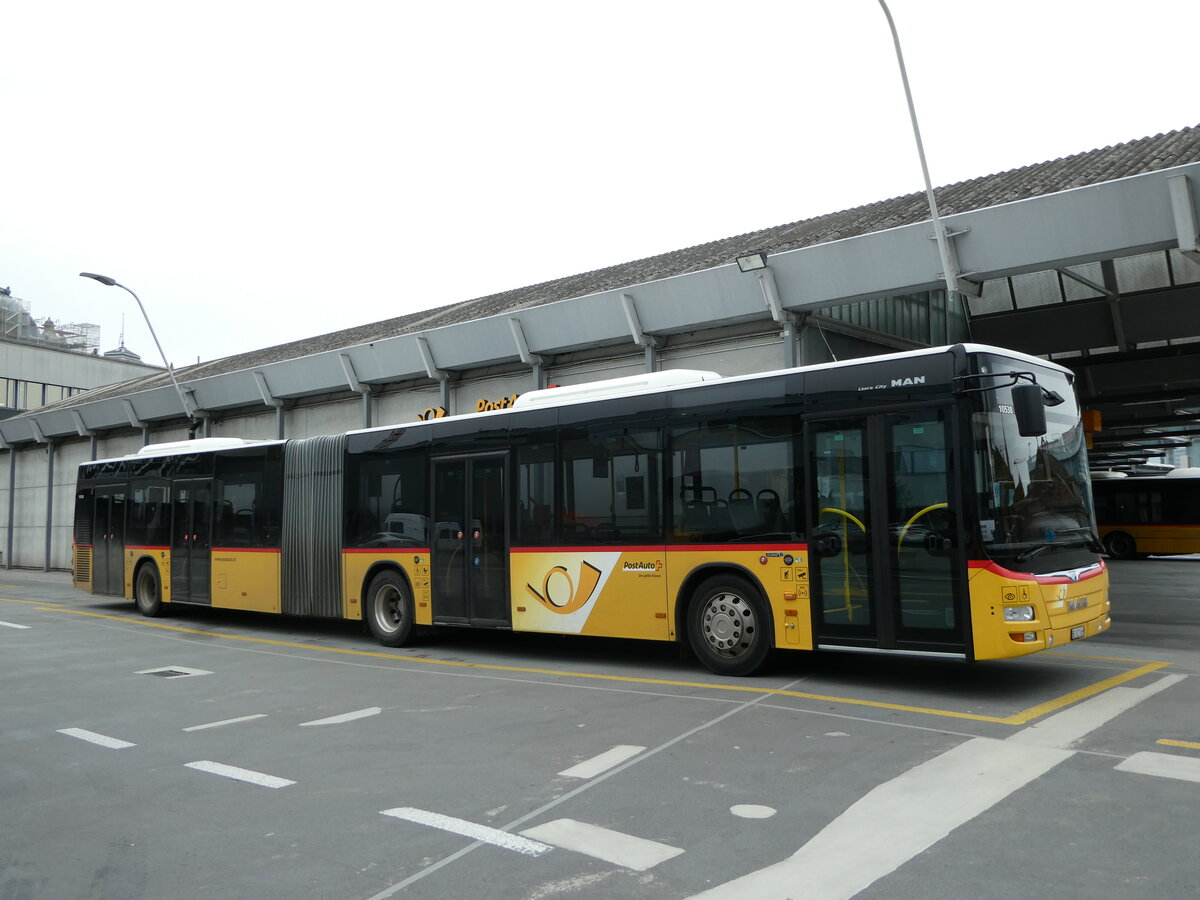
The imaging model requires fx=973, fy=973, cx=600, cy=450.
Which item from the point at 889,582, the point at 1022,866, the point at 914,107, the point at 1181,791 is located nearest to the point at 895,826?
the point at 1022,866

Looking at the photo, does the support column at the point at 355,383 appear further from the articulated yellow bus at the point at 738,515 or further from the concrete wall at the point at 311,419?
Result: the articulated yellow bus at the point at 738,515

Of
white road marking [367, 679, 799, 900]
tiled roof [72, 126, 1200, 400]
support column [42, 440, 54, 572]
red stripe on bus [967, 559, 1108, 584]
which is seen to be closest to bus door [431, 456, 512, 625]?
white road marking [367, 679, 799, 900]

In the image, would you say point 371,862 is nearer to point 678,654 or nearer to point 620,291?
point 678,654

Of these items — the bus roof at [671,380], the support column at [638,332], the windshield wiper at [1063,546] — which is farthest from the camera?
the support column at [638,332]

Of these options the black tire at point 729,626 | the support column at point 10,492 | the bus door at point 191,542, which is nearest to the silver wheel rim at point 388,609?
the bus door at point 191,542

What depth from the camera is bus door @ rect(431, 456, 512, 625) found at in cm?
1223

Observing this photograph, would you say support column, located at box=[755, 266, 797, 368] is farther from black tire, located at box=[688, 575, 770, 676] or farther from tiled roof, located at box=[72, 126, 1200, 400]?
black tire, located at box=[688, 575, 770, 676]

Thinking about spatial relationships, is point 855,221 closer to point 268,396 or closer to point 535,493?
point 535,493

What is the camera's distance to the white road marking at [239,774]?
6.39 metres

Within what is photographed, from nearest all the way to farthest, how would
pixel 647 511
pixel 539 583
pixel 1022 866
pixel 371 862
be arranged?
pixel 1022 866, pixel 371 862, pixel 647 511, pixel 539 583

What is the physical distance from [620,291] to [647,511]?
7.50m

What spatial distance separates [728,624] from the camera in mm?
10023

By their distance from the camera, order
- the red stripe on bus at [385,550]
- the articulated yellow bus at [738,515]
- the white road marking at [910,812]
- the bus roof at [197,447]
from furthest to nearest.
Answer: the bus roof at [197,447], the red stripe on bus at [385,550], the articulated yellow bus at [738,515], the white road marking at [910,812]

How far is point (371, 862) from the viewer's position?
480 cm
